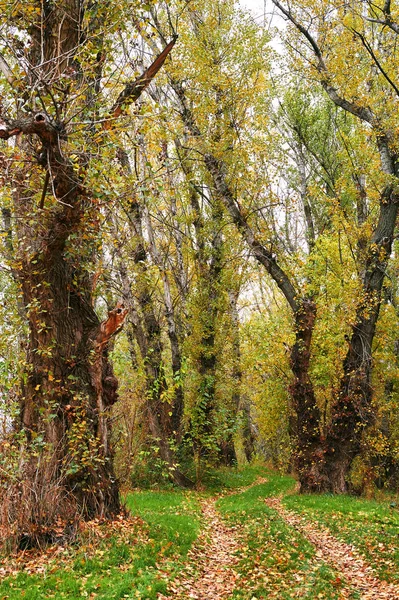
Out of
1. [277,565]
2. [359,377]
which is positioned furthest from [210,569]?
[359,377]

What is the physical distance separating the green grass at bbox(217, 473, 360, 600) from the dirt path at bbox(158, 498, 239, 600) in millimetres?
200

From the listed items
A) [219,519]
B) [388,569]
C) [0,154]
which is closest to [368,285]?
[219,519]

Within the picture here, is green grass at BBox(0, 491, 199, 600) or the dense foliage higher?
the dense foliage

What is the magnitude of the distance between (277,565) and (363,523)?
13.8 feet

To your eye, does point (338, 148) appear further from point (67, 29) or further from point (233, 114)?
point (67, 29)

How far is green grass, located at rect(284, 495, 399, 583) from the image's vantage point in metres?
8.52

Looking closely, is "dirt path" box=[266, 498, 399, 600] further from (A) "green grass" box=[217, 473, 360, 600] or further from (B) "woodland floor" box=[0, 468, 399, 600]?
(A) "green grass" box=[217, 473, 360, 600]

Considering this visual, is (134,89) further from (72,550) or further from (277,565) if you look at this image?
(277,565)

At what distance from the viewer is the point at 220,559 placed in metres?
8.77

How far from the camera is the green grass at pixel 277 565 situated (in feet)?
22.9

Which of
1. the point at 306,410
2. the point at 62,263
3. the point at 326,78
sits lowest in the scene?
the point at 306,410

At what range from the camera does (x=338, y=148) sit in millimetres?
22281

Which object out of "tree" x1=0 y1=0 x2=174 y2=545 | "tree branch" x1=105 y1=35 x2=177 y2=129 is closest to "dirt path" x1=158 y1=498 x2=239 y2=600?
"tree" x1=0 y1=0 x2=174 y2=545

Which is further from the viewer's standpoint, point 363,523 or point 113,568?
point 363,523
